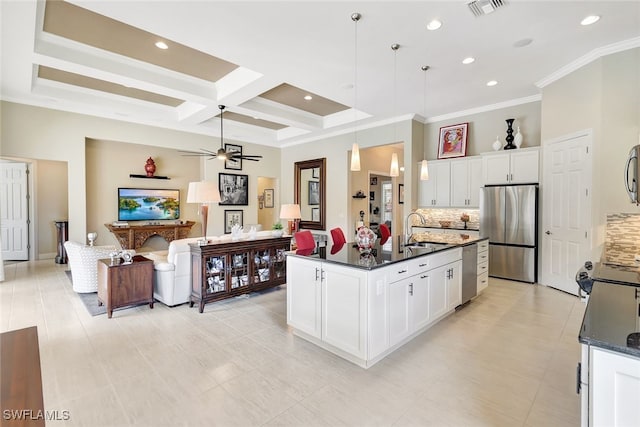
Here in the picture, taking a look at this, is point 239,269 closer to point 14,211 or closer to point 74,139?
point 74,139

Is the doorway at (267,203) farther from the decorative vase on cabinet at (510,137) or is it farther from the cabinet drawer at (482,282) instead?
the cabinet drawer at (482,282)

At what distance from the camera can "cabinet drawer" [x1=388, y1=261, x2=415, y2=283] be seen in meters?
2.71

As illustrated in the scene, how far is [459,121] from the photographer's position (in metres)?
6.43

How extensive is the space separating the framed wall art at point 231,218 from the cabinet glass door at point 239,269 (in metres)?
4.30

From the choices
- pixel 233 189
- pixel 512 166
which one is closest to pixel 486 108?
pixel 512 166

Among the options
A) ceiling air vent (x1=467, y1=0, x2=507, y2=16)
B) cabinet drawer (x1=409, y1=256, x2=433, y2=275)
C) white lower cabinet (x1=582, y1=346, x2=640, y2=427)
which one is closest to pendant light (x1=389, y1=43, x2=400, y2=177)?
ceiling air vent (x1=467, y1=0, x2=507, y2=16)

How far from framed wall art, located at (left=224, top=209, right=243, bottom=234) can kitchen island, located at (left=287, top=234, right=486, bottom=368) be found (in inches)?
226

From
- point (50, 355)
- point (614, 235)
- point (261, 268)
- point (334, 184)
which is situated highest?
point (334, 184)

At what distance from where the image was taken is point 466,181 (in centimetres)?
614

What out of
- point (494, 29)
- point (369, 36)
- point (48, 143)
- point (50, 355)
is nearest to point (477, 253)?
point (494, 29)

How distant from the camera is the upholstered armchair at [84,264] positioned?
14.7 ft

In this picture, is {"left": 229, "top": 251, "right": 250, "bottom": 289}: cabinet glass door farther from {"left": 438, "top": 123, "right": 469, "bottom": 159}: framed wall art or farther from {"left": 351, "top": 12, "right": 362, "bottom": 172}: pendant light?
{"left": 438, "top": 123, "right": 469, "bottom": 159}: framed wall art

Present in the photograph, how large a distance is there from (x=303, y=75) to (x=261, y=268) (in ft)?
10.00

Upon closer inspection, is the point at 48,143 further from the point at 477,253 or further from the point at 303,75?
the point at 477,253
